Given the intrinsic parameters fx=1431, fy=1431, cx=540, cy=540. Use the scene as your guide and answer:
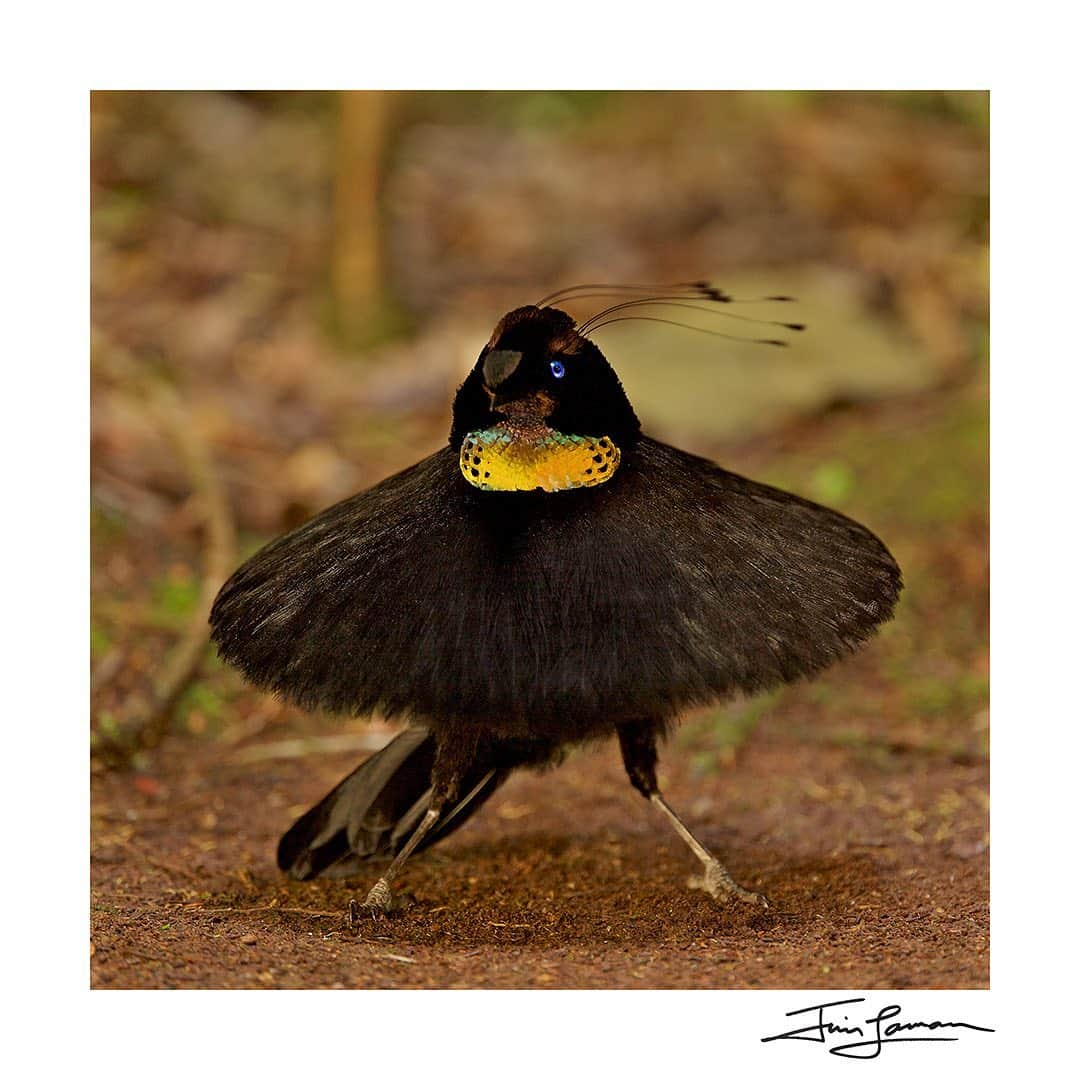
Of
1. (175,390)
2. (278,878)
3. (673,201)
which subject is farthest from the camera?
(673,201)

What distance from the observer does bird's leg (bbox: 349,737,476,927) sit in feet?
11.8

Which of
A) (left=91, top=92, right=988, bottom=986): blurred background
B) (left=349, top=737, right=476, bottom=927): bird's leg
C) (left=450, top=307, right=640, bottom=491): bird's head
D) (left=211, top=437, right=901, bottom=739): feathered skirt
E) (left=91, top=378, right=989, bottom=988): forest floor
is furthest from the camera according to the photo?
(left=91, top=92, right=988, bottom=986): blurred background

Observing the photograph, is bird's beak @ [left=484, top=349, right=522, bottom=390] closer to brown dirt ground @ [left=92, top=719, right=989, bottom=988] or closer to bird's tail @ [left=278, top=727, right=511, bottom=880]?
bird's tail @ [left=278, top=727, right=511, bottom=880]

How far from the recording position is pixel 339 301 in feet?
31.2

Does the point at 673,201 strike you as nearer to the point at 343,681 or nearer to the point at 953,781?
the point at 953,781

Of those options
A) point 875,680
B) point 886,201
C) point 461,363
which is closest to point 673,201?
point 886,201

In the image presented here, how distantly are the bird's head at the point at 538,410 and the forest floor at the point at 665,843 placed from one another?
1137 mm

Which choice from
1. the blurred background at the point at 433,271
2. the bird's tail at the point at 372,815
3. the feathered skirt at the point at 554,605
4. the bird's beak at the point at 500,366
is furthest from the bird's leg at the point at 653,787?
the blurred background at the point at 433,271

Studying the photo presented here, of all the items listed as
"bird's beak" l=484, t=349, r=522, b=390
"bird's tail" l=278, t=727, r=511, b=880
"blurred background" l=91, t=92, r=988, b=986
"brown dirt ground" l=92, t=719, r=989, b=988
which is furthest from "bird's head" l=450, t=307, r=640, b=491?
"brown dirt ground" l=92, t=719, r=989, b=988

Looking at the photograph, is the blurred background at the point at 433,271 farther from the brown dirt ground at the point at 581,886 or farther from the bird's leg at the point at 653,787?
the bird's leg at the point at 653,787

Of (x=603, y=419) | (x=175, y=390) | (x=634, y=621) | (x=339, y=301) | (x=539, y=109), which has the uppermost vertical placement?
(x=539, y=109)

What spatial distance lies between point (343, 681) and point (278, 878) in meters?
1.18

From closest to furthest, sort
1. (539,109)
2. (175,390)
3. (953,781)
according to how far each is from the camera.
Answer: (953,781) → (175,390) → (539,109)

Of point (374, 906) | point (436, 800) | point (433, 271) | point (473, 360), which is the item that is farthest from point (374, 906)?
point (433, 271)
